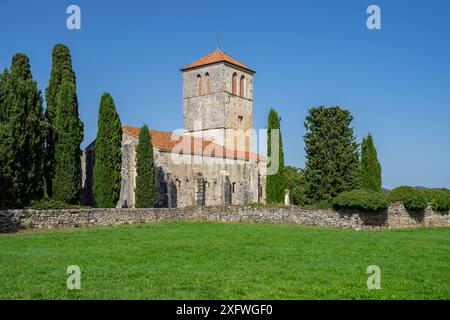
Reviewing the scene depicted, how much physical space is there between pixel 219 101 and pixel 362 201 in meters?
27.6

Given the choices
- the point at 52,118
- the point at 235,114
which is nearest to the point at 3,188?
the point at 52,118

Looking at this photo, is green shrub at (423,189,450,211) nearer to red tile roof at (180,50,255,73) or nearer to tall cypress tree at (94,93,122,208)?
tall cypress tree at (94,93,122,208)

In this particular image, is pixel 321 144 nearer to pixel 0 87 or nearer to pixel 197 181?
pixel 197 181

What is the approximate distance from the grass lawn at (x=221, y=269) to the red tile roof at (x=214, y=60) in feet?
119

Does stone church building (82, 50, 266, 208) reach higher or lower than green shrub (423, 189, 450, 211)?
higher

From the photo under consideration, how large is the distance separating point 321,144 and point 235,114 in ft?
69.3

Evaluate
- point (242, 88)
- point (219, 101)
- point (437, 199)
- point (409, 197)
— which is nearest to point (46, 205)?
point (409, 197)

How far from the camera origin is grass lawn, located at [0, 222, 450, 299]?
27.0 ft

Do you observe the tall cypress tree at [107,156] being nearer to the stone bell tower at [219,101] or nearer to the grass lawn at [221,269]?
the grass lawn at [221,269]

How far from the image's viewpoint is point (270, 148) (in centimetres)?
3484

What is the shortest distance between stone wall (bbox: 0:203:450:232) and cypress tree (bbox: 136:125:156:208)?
4.17 meters

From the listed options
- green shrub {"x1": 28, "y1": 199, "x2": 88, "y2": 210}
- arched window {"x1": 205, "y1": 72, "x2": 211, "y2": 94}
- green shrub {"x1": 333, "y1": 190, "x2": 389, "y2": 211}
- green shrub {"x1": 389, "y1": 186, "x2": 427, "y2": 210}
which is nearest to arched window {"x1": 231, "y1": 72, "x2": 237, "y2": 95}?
arched window {"x1": 205, "y1": 72, "x2": 211, "y2": 94}

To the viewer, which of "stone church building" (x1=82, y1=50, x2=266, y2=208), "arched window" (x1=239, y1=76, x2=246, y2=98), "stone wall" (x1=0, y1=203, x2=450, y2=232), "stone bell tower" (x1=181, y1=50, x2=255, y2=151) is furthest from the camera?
"arched window" (x1=239, y1=76, x2=246, y2=98)

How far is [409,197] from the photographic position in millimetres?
28469
